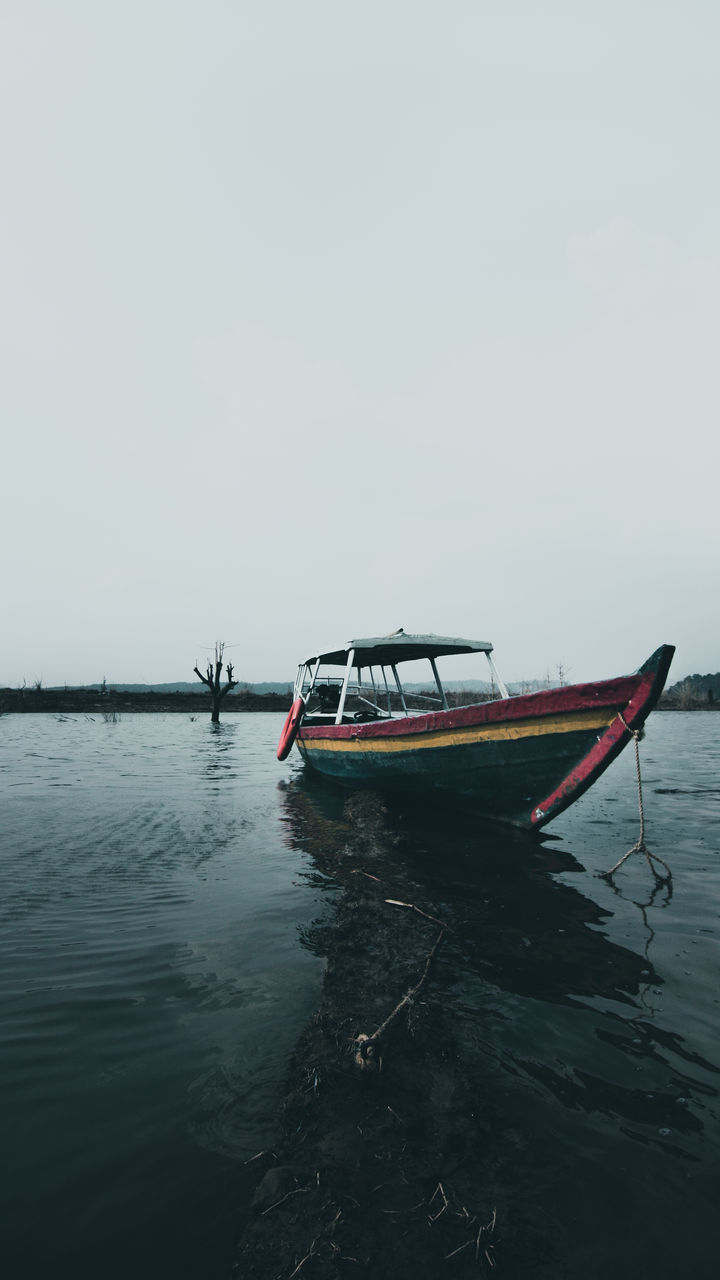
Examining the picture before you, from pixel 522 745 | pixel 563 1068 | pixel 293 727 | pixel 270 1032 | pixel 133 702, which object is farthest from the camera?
pixel 133 702

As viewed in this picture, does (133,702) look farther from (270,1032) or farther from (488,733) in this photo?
(270,1032)

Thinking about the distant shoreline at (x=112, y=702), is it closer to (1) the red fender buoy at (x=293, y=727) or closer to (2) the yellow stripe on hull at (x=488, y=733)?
(1) the red fender buoy at (x=293, y=727)

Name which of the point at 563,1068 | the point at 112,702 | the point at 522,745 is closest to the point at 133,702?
the point at 112,702

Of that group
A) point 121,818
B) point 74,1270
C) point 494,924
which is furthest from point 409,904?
point 121,818

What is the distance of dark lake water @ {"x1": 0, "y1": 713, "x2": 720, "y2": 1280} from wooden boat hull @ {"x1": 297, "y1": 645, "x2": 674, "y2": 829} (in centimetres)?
69

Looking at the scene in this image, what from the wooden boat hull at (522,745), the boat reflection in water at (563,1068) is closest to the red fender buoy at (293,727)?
the wooden boat hull at (522,745)

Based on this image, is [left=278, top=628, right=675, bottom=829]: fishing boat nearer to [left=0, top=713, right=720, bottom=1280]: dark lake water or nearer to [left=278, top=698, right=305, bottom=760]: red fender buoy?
[left=0, top=713, right=720, bottom=1280]: dark lake water

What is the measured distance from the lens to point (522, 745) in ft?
20.4

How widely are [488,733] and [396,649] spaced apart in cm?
415

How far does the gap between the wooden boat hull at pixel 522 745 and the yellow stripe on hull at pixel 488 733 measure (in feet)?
0.04

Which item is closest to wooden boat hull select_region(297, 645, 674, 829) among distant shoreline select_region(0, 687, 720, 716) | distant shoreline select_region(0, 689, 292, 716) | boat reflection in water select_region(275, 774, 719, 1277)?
boat reflection in water select_region(275, 774, 719, 1277)

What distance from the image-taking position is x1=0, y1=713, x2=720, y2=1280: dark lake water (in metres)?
1.77

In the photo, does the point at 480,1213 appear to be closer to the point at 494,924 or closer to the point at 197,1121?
the point at 197,1121

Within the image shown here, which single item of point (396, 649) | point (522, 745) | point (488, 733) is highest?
point (396, 649)
